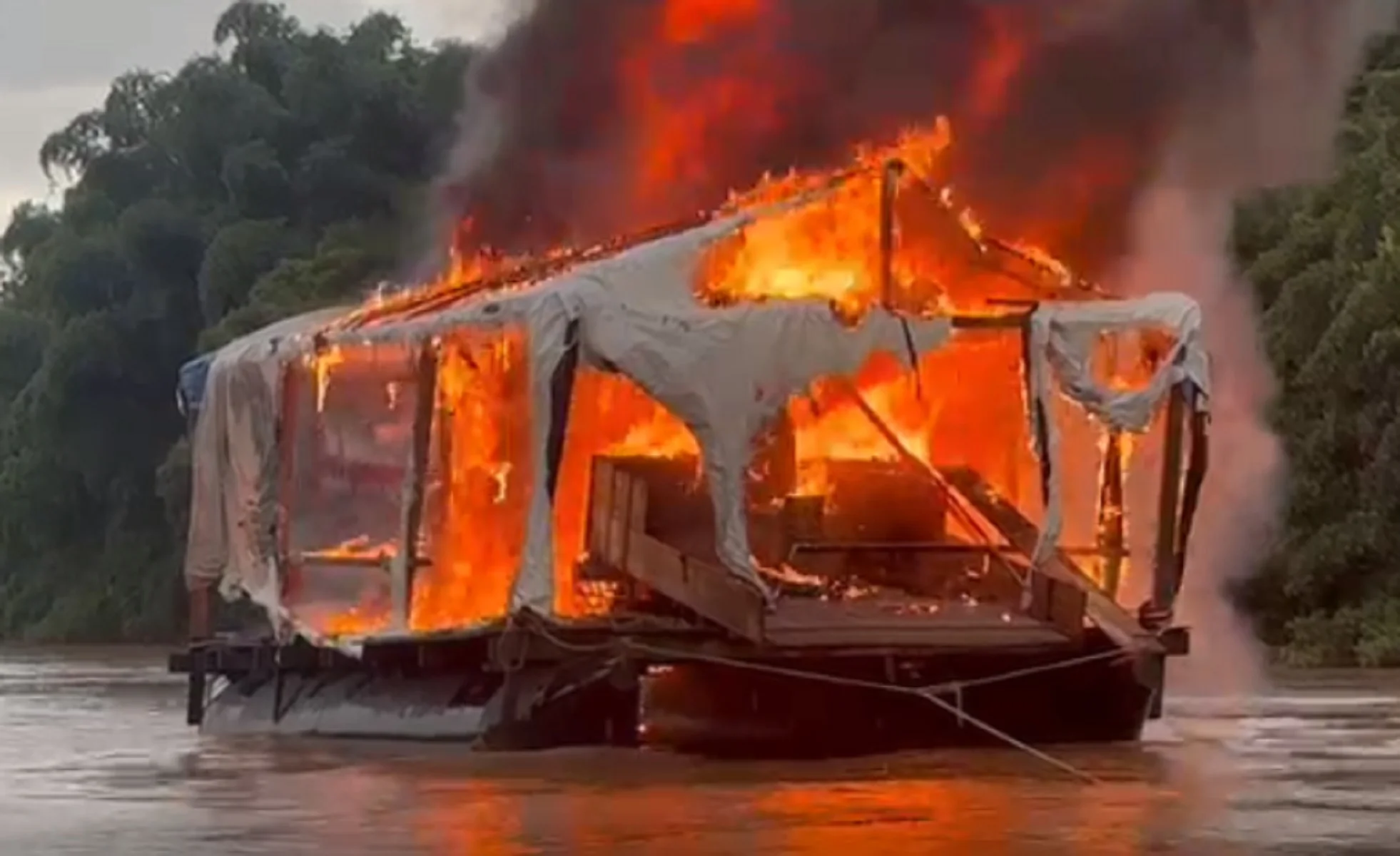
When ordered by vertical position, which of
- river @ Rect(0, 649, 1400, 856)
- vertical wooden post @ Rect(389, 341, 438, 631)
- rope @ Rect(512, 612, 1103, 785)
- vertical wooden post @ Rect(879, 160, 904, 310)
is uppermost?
vertical wooden post @ Rect(879, 160, 904, 310)

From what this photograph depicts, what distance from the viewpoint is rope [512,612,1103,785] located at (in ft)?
71.2

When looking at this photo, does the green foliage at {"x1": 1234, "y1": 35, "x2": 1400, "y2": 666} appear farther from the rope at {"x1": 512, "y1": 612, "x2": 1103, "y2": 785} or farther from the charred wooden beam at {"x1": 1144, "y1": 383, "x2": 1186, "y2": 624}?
the rope at {"x1": 512, "y1": 612, "x2": 1103, "y2": 785}

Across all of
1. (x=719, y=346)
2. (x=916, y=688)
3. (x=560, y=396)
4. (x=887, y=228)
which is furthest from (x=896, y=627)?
(x=887, y=228)

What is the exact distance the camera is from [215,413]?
27.2m

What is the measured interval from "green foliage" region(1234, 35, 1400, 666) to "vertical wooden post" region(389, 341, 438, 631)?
75.9 ft

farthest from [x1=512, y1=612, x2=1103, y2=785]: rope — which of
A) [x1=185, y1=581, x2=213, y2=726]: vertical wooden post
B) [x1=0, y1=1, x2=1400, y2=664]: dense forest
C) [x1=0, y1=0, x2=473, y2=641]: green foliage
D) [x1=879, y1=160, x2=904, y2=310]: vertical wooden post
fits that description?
[x1=0, y1=0, x2=473, y2=641]: green foliage

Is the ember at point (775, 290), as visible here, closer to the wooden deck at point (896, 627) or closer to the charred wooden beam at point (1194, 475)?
the charred wooden beam at point (1194, 475)

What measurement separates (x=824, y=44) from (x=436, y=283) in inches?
155

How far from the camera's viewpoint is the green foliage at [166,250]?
70.1 metres

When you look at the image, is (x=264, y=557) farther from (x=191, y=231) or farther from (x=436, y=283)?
(x=191, y=231)

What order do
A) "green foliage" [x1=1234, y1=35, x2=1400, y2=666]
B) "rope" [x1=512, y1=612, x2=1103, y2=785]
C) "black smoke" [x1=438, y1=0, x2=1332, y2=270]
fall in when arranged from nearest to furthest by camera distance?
"rope" [x1=512, y1=612, x2=1103, y2=785] < "black smoke" [x1=438, y1=0, x2=1332, y2=270] < "green foliage" [x1=1234, y1=35, x2=1400, y2=666]

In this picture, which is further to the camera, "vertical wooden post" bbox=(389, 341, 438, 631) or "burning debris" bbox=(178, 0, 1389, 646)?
"vertical wooden post" bbox=(389, 341, 438, 631)

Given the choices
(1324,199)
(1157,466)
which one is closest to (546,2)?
(1157,466)

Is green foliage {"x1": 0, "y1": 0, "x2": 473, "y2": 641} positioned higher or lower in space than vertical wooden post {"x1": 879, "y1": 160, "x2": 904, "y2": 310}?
higher
